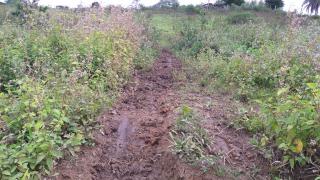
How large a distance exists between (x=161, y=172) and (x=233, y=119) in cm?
124

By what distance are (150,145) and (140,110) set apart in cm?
120

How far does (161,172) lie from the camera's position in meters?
3.72

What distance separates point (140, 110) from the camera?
5.45 metres

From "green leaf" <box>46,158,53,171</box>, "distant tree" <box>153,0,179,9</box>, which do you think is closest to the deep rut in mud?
"green leaf" <box>46,158,53,171</box>

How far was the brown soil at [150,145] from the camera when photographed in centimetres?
362

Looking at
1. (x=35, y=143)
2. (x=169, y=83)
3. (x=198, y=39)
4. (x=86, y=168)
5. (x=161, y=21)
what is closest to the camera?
(x=35, y=143)

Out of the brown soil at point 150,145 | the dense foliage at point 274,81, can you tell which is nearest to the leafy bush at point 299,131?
the dense foliage at point 274,81

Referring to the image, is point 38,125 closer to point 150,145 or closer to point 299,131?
point 150,145

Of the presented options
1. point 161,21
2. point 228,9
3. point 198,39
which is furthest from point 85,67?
point 228,9

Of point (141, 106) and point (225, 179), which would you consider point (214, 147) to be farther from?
point (141, 106)

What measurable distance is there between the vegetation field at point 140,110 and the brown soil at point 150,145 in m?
0.01

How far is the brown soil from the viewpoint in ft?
11.9

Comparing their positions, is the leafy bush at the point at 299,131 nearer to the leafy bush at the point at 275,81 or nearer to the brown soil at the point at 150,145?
the leafy bush at the point at 275,81

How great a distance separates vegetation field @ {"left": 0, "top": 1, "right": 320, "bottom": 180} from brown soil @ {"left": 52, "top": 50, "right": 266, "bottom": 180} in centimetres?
1
